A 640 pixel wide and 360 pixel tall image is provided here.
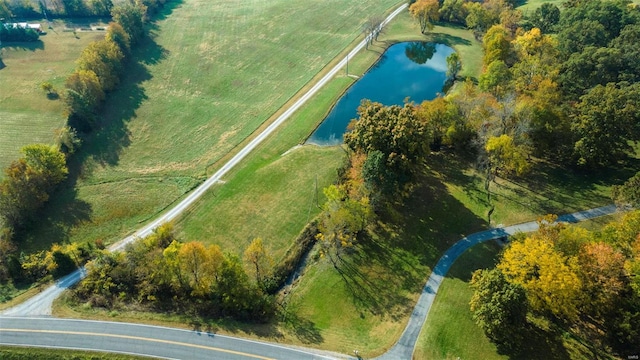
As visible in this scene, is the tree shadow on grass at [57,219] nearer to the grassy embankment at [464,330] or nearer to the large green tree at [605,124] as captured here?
the grassy embankment at [464,330]

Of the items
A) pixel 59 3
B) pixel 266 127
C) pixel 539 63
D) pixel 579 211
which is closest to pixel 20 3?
pixel 59 3

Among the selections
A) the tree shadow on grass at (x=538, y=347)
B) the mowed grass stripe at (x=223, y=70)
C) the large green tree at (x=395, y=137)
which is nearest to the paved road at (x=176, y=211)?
the mowed grass stripe at (x=223, y=70)

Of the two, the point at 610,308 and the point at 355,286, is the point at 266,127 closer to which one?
the point at 355,286

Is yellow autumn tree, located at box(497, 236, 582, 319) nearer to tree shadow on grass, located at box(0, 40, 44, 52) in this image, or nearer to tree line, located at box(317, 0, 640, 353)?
tree line, located at box(317, 0, 640, 353)

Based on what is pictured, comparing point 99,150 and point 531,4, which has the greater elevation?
point 531,4

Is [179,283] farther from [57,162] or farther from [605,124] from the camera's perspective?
[605,124]

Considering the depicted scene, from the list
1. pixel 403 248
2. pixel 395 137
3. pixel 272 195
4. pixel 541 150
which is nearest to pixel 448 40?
pixel 541 150

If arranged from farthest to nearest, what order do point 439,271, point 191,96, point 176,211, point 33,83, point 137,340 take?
1. point 33,83
2. point 191,96
3. point 176,211
4. point 439,271
5. point 137,340
